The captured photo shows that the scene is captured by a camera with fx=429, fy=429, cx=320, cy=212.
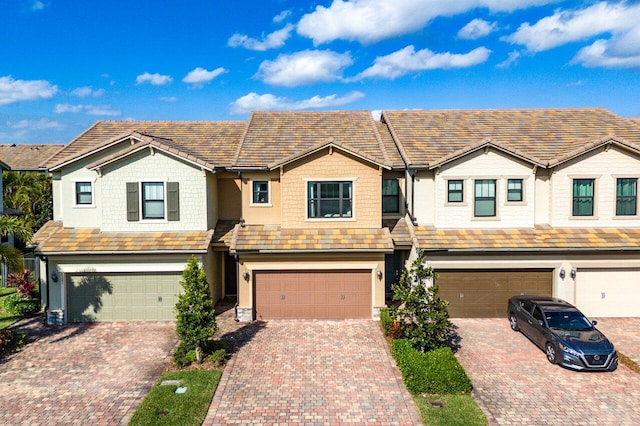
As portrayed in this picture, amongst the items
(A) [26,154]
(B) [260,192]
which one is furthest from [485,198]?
(A) [26,154]

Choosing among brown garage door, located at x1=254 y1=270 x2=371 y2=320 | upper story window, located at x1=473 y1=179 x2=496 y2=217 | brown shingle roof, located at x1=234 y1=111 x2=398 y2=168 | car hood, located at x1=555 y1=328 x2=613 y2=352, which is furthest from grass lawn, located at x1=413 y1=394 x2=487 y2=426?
brown shingle roof, located at x1=234 y1=111 x2=398 y2=168

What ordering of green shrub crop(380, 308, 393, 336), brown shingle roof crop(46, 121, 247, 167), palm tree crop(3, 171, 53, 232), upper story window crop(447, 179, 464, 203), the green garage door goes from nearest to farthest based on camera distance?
green shrub crop(380, 308, 393, 336), the green garage door, upper story window crop(447, 179, 464, 203), brown shingle roof crop(46, 121, 247, 167), palm tree crop(3, 171, 53, 232)

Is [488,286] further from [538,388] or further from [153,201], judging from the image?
[153,201]

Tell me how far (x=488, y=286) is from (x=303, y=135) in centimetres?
1078

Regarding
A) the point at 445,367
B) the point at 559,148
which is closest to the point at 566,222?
the point at 559,148

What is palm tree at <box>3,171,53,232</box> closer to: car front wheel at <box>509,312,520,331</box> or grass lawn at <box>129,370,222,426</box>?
grass lawn at <box>129,370,222,426</box>

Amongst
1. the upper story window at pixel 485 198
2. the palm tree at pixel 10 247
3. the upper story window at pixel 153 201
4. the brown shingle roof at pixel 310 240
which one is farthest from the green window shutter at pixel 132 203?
the upper story window at pixel 485 198

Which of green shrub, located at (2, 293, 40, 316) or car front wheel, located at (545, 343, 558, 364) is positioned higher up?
green shrub, located at (2, 293, 40, 316)

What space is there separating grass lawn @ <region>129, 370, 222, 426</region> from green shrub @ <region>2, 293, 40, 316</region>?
9417mm

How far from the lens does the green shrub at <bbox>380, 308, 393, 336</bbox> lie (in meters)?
15.2

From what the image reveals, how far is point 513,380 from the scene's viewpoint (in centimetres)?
1202

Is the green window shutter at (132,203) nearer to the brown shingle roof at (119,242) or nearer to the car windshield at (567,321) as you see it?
the brown shingle roof at (119,242)

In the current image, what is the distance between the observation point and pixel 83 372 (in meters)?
12.6

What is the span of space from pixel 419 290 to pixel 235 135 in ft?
42.3
